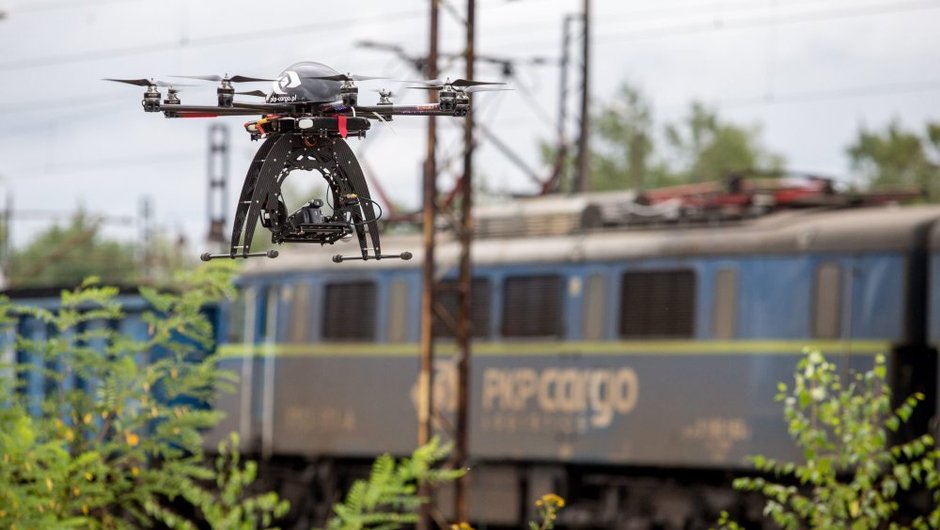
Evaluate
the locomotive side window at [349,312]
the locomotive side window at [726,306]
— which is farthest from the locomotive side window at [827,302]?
the locomotive side window at [349,312]

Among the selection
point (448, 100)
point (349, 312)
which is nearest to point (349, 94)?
point (448, 100)

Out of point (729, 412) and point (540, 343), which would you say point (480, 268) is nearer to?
point (540, 343)

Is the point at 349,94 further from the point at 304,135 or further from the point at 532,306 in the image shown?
the point at 532,306

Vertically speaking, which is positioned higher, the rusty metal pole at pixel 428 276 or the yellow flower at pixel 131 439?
the rusty metal pole at pixel 428 276

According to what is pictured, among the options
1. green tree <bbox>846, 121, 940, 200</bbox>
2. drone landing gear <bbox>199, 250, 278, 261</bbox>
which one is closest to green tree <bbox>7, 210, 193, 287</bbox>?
green tree <bbox>846, 121, 940, 200</bbox>

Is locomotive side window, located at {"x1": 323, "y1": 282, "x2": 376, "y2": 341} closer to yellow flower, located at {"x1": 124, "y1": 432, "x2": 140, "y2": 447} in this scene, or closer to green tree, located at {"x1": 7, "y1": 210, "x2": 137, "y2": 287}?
yellow flower, located at {"x1": 124, "y1": 432, "x2": 140, "y2": 447}

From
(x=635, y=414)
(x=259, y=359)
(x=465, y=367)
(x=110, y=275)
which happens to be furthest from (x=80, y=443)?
(x=110, y=275)

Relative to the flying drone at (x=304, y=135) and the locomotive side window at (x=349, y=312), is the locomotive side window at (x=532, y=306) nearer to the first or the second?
the locomotive side window at (x=349, y=312)
